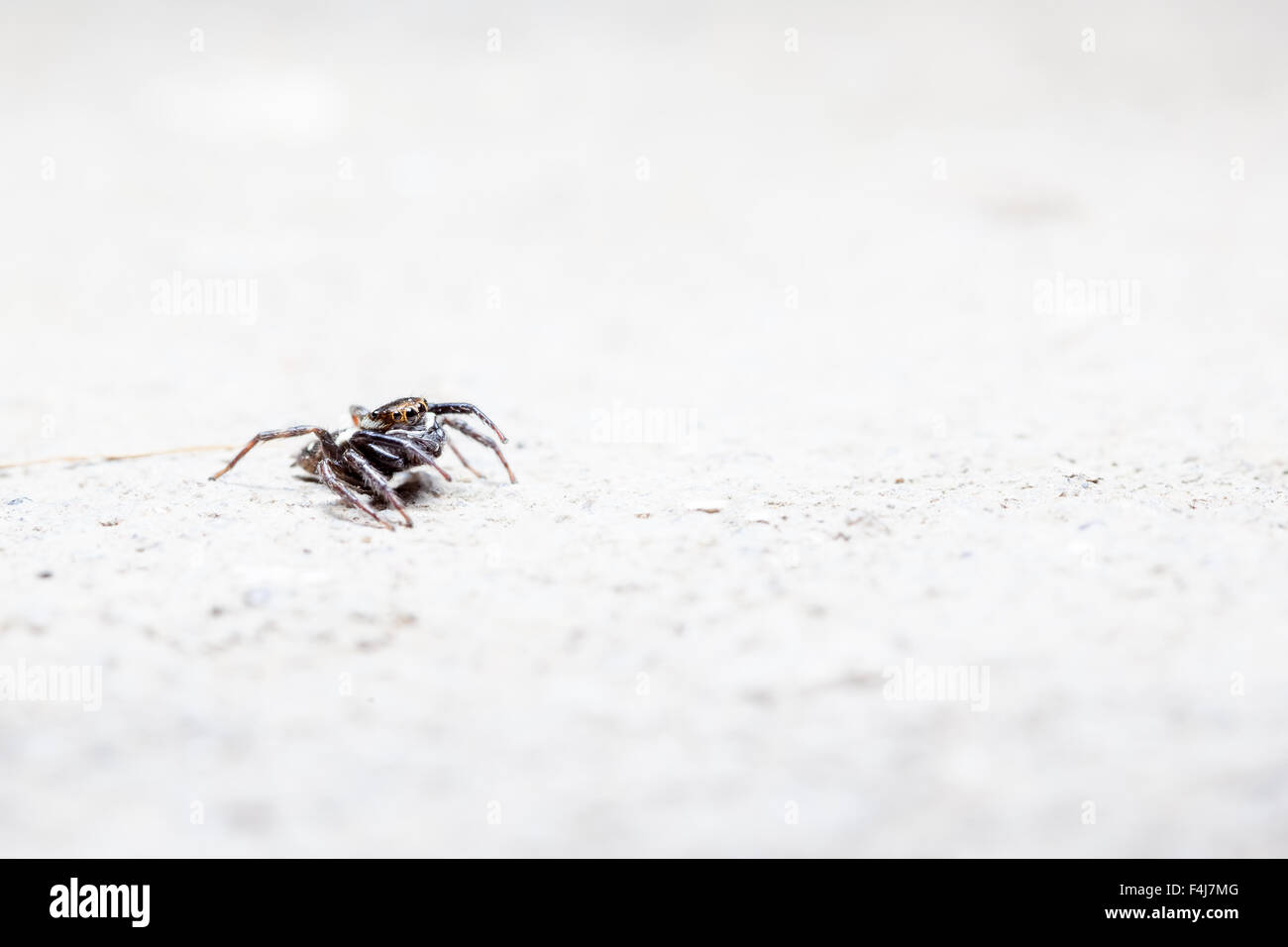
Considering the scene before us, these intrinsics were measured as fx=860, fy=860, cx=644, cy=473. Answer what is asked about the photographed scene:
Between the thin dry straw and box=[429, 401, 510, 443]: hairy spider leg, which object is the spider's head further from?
the thin dry straw

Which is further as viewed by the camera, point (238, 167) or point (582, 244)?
point (238, 167)

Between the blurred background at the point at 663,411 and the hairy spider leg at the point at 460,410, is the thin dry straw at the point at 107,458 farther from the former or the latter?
the hairy spider leg at the point at 460,410

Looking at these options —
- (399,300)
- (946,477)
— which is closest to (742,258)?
(399,300)

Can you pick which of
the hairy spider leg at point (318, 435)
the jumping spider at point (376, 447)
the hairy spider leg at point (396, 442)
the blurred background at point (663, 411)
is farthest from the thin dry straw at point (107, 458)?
the hairy spider leg at point (396, 442)

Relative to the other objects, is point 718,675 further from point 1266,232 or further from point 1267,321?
point 1266,232

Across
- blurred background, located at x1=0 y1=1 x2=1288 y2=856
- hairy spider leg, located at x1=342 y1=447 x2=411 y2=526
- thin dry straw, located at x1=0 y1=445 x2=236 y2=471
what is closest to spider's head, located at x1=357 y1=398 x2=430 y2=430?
hairy spider leg, located at x1=342 y1=447 x2=411 y2=526

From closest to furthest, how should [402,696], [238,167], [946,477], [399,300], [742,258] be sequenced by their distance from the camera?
[402,696], [946,477], [399,300], [742,258], [238,167]

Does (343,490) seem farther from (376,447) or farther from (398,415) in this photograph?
(398,415)
